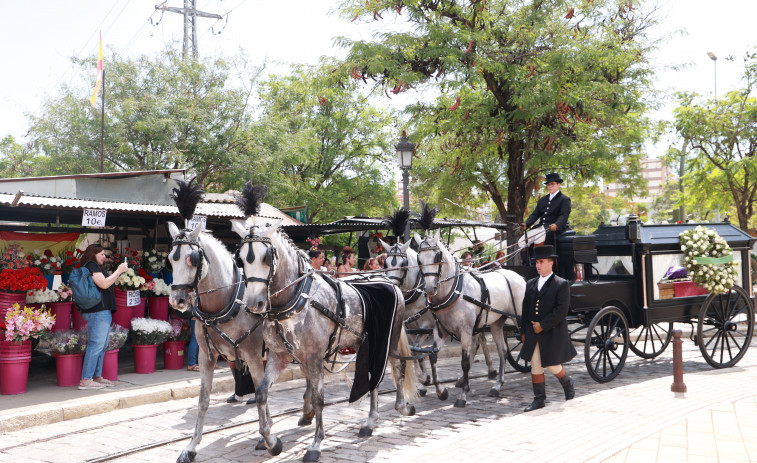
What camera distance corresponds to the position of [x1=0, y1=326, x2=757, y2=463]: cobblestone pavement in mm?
5309

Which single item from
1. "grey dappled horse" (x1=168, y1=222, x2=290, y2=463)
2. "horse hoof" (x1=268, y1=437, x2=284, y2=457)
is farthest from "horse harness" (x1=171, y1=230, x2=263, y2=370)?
"horse hoof" (x1=268, y1=437, x2=284, y2=457)

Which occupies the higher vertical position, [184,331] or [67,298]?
[67,298]

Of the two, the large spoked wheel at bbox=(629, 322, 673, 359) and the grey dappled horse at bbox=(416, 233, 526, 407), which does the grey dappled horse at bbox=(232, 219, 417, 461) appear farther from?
the large spoked wheel at bbox=(629, 322, 673, 359)

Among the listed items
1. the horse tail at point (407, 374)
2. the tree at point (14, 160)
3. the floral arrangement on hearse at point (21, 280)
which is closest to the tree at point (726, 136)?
the horse tail at point (407, 374)

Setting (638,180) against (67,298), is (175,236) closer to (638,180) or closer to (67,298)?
(67,298)

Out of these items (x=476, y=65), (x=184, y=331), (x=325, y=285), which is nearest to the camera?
(x=325, y=285)

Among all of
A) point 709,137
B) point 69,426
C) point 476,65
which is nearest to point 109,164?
point 476,65

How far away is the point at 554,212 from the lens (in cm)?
956

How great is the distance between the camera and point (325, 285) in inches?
250

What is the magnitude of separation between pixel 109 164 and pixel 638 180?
2035 cm

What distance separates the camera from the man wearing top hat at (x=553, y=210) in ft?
30.6

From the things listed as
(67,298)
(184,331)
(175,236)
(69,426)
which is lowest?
(69,426)

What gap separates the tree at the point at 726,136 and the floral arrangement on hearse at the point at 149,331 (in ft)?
64.3

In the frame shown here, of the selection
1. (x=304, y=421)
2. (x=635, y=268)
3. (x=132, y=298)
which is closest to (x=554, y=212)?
(x=635, y=268)
